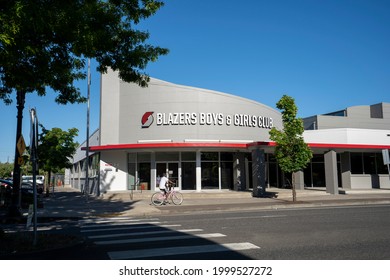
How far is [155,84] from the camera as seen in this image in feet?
87.6

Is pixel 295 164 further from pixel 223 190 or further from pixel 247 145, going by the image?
pixel 223 190

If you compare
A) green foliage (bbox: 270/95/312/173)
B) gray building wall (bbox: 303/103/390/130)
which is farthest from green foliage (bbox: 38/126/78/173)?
gray building wall (bbox: 303/103/390/130)

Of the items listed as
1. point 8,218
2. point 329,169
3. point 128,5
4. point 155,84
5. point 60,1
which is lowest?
point 8,218

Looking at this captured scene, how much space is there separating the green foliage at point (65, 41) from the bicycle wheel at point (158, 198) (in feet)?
30.8

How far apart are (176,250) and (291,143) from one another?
1478 cm

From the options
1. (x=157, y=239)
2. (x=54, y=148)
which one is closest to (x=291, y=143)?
(x=157, y=239)

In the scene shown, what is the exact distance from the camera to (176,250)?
7039 millimetres

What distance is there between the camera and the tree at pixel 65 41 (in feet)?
20.4

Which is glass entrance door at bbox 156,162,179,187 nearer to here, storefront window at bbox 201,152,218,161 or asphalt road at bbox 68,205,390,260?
storefront window at bbox 201,152,218,161

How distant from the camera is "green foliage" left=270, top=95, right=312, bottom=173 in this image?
20.2 m

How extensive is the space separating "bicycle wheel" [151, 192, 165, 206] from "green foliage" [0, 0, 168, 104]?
938cm

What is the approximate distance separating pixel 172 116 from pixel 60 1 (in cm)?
1875

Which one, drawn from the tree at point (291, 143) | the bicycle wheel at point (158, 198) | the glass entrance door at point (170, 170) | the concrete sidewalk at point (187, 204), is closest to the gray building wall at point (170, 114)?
the glass entrance door at point (170, 170)

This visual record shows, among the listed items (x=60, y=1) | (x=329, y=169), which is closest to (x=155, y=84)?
(x=329, y=169)
